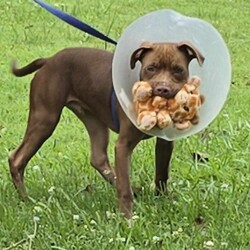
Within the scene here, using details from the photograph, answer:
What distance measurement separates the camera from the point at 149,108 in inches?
181

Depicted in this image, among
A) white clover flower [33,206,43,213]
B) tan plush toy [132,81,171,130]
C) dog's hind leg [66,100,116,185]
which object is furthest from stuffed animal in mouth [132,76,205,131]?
dog's hind leg [66,100,116,185]

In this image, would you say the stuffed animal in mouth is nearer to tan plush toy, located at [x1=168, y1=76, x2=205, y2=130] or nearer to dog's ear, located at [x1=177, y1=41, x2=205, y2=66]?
tan plush toy, located at [x1=168, y1=76, x2=205, y2=130]

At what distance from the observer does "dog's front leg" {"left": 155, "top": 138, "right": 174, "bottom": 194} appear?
5.16 metres

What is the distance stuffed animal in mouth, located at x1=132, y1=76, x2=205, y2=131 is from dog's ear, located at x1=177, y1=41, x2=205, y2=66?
12cm

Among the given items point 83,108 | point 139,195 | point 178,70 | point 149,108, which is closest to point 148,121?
point 149,108

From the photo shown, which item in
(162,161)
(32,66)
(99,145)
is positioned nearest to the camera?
(162,161)

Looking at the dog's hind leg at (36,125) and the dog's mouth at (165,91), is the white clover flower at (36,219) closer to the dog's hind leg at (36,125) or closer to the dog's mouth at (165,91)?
the dog's hind leg at (36,125)

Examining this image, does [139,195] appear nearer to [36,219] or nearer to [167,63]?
[36,219]

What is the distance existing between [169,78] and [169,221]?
2.54 ft

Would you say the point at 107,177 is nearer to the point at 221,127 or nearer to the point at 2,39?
the point at 221,127

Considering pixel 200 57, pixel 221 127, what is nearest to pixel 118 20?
pixel 221 127

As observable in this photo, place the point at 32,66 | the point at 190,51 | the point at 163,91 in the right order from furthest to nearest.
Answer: the point at 32,66 < the point at 190,51 < the point at 163,91

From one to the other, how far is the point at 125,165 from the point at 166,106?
1.58ft

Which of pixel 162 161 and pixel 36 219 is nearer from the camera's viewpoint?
pixel 36 219
